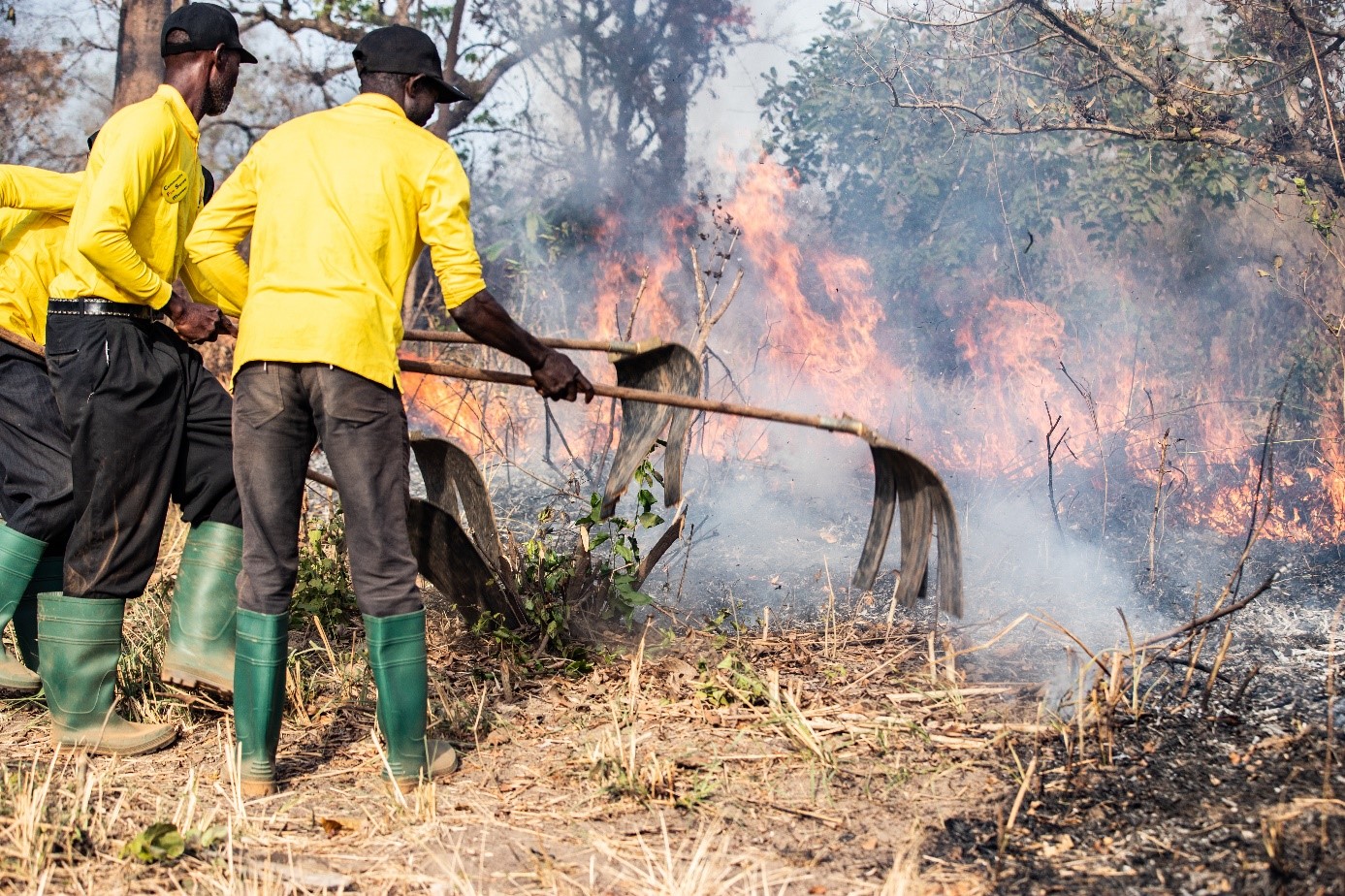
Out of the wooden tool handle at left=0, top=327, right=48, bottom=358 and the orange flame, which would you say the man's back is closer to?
the wooden tool handle at left=0, top=327, right=48, bottom=358

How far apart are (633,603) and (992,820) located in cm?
187

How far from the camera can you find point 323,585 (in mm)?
5070

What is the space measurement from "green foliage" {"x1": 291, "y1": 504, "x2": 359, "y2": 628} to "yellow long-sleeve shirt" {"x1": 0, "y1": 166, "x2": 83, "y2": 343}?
1.42 m

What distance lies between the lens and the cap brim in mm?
3629

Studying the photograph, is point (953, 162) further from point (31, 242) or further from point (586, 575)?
point (31, 242)

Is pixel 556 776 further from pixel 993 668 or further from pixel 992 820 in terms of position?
pixel 993 668

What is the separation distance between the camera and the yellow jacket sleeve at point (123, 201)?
361 centimetres

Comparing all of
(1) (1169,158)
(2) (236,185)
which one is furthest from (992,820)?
(1) (1169,158)

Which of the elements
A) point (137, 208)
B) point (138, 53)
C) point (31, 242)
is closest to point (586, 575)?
point (137, 208)

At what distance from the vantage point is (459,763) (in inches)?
147

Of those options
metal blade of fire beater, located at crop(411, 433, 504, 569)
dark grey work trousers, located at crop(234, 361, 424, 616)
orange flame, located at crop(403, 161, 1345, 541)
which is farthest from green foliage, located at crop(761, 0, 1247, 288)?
dark grey work trousers, located at crop(234, 361, 424, 616)

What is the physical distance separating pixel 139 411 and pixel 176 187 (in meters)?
0.77

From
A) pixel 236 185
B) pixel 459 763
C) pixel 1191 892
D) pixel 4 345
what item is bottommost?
pixel 459 763

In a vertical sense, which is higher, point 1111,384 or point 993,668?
point 1111,384
